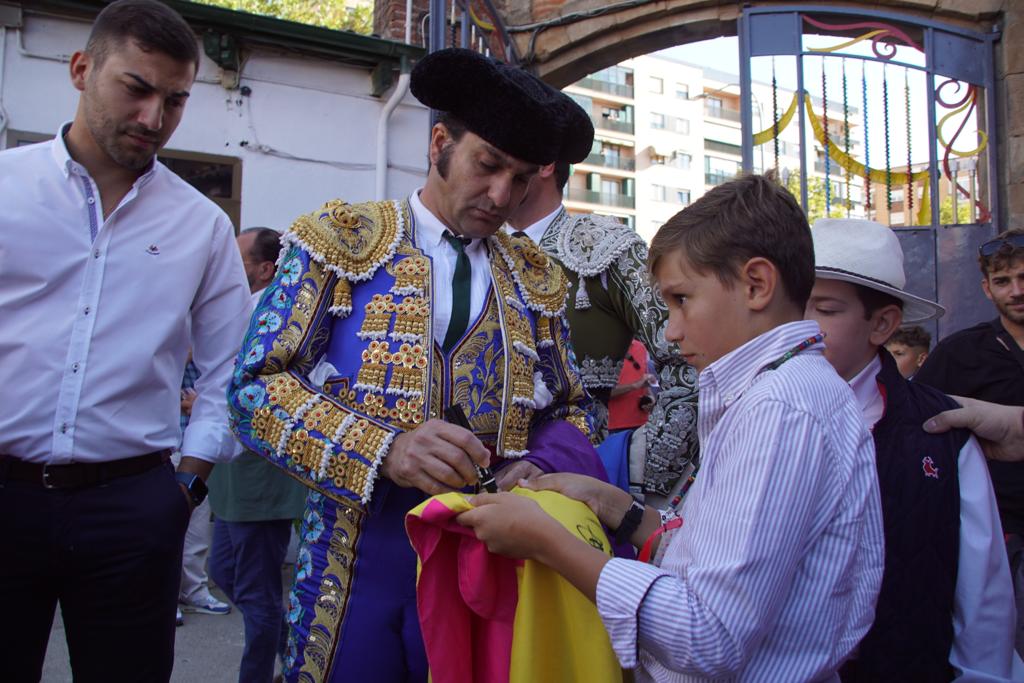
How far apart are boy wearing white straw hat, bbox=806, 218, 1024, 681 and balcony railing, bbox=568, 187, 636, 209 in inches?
2257

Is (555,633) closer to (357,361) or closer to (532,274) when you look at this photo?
(357,361)

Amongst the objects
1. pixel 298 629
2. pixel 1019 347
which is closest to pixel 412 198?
pixel 298 629

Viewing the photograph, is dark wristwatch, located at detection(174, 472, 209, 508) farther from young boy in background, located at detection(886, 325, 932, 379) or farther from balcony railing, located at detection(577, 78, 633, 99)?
balcony railing, located at detection(577, 78, 633, 99)

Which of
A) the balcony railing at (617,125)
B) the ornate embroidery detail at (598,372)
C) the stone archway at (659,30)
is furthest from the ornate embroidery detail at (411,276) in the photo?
the balcony railing at (617,125)

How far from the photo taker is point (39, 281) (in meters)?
2.05

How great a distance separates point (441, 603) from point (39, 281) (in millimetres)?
1282

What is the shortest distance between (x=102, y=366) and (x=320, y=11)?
2390 centimetres

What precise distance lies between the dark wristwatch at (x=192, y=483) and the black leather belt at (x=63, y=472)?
0.16m

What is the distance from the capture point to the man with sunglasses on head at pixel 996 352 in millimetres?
2941

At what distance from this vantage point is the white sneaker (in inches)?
Result: 201

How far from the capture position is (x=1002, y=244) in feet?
10.1

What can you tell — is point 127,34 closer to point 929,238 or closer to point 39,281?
point 39,281

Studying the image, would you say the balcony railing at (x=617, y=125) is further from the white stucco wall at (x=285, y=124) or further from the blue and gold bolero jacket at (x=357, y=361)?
the blue and gold bolero jacket at (x=357, y=361)

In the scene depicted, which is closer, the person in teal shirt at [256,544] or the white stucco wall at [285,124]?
the person in teal shirt at [256,544]
